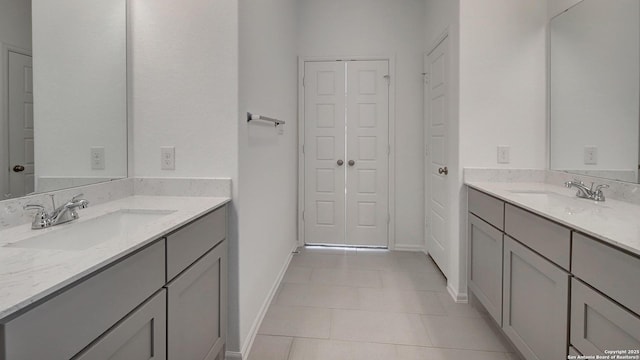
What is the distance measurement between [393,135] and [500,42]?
1.53 m

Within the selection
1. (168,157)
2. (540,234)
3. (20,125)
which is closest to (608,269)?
(540,234)

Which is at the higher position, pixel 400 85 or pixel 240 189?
pixel 400 85

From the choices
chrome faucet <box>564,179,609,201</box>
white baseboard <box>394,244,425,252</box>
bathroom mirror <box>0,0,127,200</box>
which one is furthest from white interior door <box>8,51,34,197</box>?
white baseboard <box>394,244,425,252</box>

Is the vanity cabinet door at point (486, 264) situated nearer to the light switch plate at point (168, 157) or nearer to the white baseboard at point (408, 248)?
the white baseboard at point (408, 248)

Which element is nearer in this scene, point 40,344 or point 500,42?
point 40,344

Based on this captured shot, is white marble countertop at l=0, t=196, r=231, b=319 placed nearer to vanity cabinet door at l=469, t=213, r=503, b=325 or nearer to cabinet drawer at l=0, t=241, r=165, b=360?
cabinet drawer at l=0, t=241, r=165, b=360

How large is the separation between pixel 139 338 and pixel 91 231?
478 mm

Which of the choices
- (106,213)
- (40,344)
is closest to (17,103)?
(106,213)

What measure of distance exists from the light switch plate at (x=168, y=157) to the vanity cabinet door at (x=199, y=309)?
1.64 ft

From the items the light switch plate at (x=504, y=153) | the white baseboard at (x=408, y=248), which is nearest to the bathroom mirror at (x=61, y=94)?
the light switch plate at (x=504, y=153)

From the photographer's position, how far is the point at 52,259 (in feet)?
2.93

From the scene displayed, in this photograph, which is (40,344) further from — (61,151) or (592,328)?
(592,328)

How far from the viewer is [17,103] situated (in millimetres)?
1251

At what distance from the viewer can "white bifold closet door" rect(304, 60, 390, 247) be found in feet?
12.9
